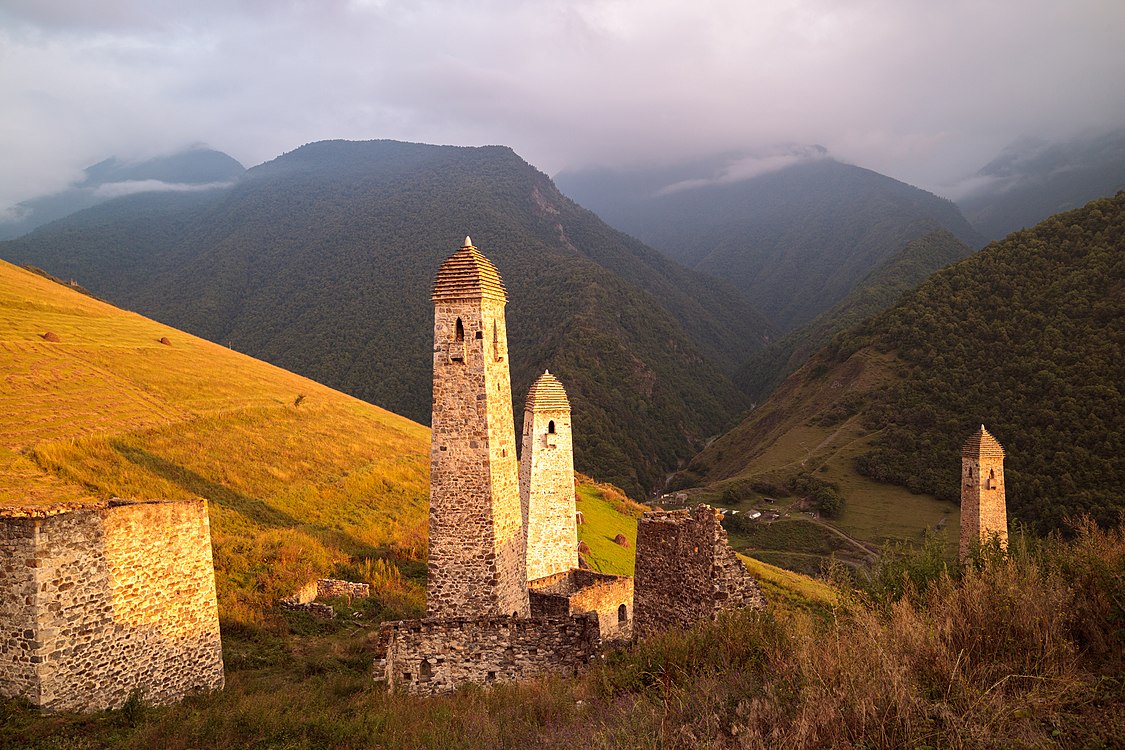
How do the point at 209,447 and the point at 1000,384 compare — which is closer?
the point at 209,447

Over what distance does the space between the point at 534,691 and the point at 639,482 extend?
58.6m

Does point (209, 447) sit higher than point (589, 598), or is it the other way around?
point (209, 447)

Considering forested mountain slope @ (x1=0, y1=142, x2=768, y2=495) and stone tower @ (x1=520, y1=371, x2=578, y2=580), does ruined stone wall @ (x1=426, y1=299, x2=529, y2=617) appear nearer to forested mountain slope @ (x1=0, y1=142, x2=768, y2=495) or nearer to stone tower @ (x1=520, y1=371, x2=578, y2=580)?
stone tower @ (x1=520, y1=371, x2=578, y2=580)

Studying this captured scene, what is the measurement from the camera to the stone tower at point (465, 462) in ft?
37.3

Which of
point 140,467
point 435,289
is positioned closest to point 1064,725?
point 435,289

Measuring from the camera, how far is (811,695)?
4.68 m

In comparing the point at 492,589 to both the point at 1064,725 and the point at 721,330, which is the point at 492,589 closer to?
the point at 1064,725

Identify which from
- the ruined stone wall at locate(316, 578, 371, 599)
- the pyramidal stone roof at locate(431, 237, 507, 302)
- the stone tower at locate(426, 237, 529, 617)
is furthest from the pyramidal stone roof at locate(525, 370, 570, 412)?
the ruined stone wall at locate(316, 578, 371, 599)

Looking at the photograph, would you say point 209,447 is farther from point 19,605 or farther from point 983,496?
point 983,496

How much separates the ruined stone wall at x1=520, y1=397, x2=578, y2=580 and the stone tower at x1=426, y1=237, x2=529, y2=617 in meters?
5.38

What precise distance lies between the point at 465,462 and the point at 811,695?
7890mm

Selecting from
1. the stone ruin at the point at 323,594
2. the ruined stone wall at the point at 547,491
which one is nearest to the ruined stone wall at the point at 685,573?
the ruined stone wall at the point at 547,491

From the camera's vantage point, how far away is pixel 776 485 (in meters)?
55.6

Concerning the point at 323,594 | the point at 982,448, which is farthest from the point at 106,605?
the point at 982,448
